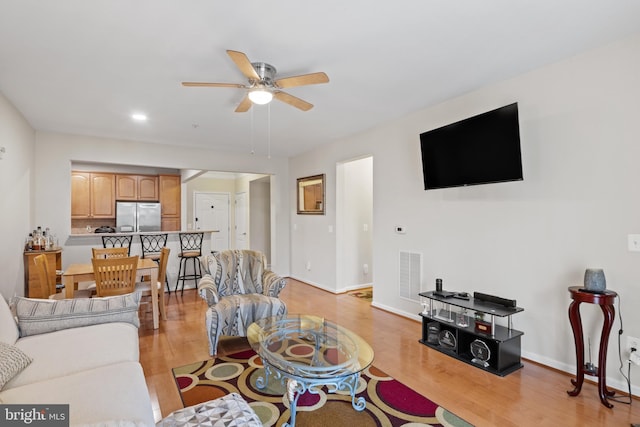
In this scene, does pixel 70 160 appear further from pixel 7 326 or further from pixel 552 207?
pixel 552 207

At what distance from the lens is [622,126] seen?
2301mm

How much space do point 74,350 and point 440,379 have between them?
2582 millimetres

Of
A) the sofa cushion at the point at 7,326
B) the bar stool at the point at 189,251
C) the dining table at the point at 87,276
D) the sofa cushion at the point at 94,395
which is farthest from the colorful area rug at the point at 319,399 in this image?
the bar stool at the point at 189,251

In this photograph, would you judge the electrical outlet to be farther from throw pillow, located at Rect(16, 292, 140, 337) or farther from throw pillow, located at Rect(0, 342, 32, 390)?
throw pillow, located at Rect(0, 342, 32, 390)

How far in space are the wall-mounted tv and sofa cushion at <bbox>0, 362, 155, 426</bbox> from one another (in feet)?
9.74

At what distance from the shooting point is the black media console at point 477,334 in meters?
2.64

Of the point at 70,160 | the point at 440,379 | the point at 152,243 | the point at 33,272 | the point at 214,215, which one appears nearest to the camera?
the point at 440,379

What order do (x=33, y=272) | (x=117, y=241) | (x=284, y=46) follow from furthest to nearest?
1. (x=117, y=241)
2. (x=33, y=272)
3. (x=284, y=46)

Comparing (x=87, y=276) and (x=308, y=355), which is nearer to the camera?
(x=308, y=355)

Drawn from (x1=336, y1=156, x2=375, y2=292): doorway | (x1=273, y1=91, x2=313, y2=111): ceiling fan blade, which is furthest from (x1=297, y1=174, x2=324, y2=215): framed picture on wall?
(x1=273, y1=91, x2=313, y2=111): ceiling fan blade

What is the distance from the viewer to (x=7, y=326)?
1.94 m

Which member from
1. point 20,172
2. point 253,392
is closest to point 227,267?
point 253,392

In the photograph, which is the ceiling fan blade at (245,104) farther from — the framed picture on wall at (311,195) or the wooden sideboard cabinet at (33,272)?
the wooden sideboard cabinet at (33,272)

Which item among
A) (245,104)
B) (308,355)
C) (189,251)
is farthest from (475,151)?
(189,251)
